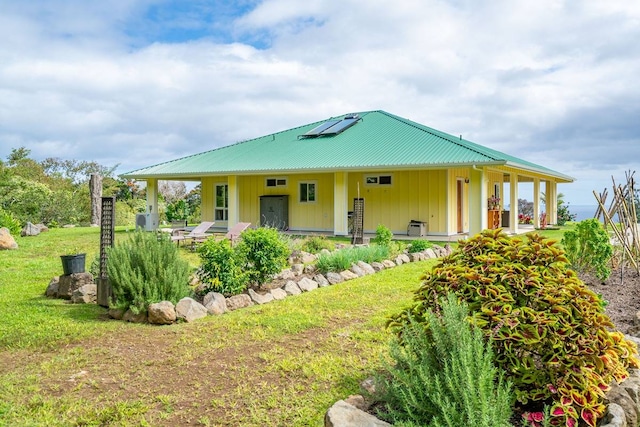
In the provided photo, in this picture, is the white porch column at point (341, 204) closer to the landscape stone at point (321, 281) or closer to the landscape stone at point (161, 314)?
the landscape stone at point (321, 281)

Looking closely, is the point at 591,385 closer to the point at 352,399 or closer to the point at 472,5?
the point at 352,399

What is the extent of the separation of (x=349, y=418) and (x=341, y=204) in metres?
13.8

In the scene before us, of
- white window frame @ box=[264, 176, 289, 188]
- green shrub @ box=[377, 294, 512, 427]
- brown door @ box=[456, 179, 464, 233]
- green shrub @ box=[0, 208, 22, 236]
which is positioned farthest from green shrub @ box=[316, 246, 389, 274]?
green shrub @ box=[0, 208, 22, 236]

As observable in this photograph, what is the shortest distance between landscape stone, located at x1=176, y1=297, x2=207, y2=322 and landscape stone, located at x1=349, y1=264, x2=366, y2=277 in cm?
335

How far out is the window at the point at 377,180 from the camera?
16562 millimetres

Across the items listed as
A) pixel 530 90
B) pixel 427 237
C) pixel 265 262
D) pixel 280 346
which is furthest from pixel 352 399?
pixel 427 237

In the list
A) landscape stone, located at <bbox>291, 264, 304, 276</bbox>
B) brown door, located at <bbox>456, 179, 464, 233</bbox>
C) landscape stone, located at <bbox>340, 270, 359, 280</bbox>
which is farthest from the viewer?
brown door, located at <bbox>456, 179, 464, 233</bbox>

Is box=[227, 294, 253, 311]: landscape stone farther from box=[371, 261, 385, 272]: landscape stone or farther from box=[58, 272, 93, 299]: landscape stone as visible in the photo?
box=[371, 261, 385, 272]: landscape stone

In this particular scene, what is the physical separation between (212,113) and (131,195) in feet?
58.1

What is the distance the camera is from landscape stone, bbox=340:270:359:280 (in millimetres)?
7742

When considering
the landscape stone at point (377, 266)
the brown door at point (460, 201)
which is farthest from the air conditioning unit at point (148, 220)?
the brown door at point (460, 201)

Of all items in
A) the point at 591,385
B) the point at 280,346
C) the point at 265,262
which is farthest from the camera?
the point at 265,262

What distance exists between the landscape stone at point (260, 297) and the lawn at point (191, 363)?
0.26 metres

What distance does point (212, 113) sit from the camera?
49.0 ft
